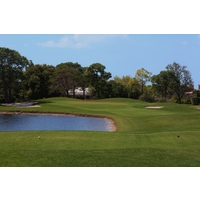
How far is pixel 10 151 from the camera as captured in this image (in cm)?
798

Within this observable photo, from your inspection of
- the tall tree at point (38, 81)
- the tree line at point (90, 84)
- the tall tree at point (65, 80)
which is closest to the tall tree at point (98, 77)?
the tree line at point (90, 84)

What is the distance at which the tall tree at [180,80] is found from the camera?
6106 centimetres

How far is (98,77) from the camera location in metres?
63.5

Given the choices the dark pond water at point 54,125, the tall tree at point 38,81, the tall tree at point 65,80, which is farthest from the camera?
the tall tree at point 38,81

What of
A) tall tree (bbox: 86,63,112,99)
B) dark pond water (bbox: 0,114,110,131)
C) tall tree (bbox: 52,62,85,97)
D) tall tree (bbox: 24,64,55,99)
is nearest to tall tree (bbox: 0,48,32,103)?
tall tree (bbox: 24,64,55,99)

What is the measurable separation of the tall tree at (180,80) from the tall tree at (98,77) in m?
15.1

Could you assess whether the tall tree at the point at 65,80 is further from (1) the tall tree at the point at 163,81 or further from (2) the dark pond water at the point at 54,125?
(2) the dark pond water at the point at 54,125

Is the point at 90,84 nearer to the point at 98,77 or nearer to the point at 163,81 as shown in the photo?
the point at 98,77

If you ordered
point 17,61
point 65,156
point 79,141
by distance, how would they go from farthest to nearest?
point 17,61 → point 79,141 → point 65,156

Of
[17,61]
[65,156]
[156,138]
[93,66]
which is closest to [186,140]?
[156,138]

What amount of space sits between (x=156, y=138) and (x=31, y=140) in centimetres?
499

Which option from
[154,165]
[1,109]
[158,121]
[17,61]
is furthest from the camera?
[17,61]

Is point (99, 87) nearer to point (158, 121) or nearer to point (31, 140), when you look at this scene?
point (158, 121)

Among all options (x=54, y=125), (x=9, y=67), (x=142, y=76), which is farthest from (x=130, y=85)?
(x=54, y=125)
